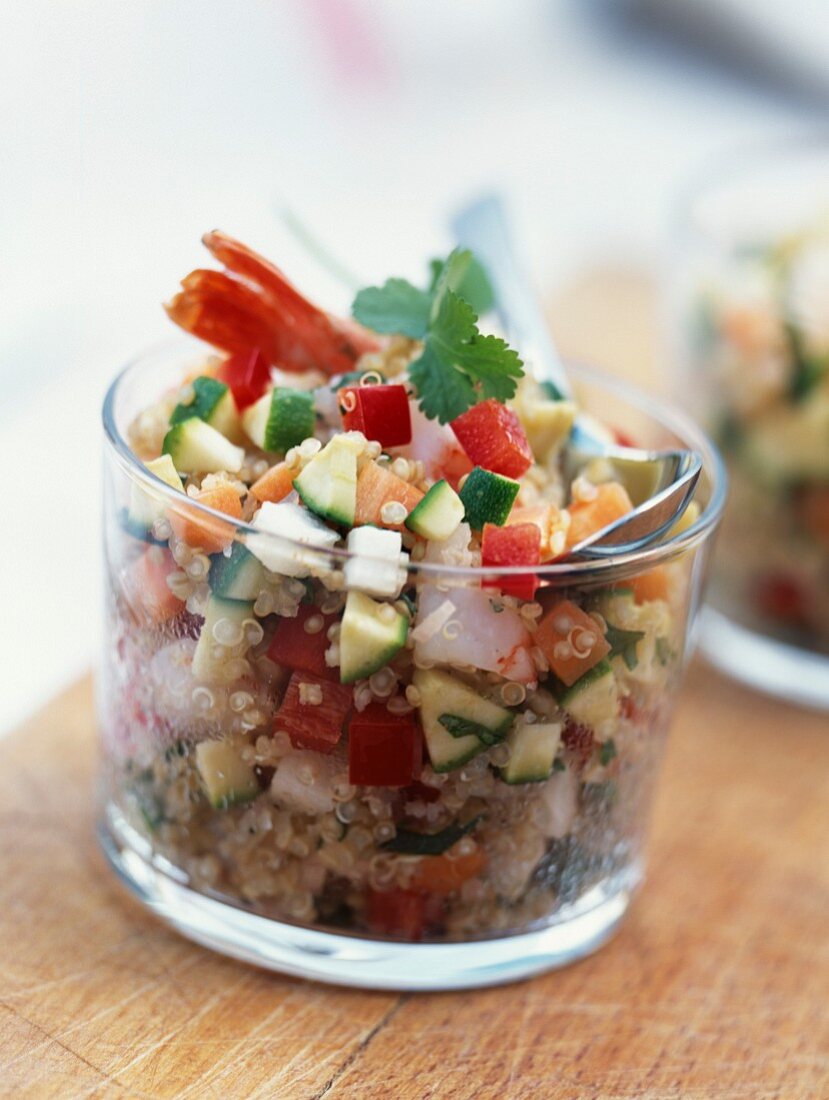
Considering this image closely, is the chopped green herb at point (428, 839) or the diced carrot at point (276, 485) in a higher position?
the diced carrot at point (276, 485)

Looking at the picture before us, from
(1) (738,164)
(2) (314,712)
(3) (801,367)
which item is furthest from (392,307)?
(1) (738,164)

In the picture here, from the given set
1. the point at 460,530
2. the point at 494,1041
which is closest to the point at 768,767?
the point at 494,1041

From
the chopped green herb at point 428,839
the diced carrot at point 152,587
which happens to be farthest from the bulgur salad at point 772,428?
the diced carrot at point 152,587

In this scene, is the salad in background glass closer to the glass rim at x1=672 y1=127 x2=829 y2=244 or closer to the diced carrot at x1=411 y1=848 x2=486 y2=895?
the diced carrot at x1=411 y1=848 x2=486 y2=895

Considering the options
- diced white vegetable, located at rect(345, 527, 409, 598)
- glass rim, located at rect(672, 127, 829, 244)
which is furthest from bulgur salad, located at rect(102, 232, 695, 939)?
glass rim, located at rect(672, 127, 829, 244)

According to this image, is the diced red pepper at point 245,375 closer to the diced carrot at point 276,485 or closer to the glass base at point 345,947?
the diced carrot at point 276,485

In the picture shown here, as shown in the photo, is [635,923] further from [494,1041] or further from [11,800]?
[11,800]
